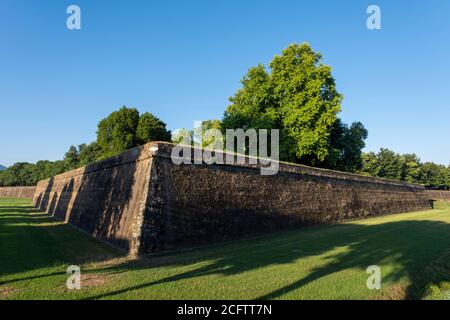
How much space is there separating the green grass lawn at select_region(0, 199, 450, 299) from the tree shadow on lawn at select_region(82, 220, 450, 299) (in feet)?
0.09

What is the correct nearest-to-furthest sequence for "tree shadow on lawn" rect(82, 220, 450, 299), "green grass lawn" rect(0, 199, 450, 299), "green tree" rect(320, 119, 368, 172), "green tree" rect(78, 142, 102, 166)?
"green grass lawn" rect(0, 199, 450, 299) < "tree shadow on lawn" rect(82, 220, 450, 299) < "green tree" rect(320, 119, 368, 172) < "green tree" rect(78, 142, 102, 166)

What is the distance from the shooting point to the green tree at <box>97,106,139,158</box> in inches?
2020

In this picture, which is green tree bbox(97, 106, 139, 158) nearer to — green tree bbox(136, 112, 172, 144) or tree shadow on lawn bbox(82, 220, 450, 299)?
green tree bbox(136, 112, 172, 144)

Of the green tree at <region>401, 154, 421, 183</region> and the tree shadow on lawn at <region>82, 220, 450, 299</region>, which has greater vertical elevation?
Answer: the green tree at <region>401, 154, 421, 183</region>

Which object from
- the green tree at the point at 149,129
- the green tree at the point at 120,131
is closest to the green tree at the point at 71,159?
the green tree at the point at 120,131

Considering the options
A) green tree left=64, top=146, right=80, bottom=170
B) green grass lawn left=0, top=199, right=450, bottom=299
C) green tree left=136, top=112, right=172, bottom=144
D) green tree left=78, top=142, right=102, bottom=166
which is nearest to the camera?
green grass lawn left=0, top=199, right=450, bottom=299

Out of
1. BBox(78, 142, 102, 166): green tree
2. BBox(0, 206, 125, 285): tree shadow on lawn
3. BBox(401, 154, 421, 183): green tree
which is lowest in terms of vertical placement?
BBox(0, 206, 125, 285): tree shadow on lawn

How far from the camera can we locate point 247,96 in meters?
32.1

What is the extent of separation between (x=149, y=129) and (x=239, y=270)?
4501 centimetres

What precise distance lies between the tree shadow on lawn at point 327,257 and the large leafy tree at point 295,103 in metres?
15.5

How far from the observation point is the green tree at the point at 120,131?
51.3 m

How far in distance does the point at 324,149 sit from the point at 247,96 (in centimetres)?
947

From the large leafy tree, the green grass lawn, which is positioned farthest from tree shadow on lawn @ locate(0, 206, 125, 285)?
the large leafy tree

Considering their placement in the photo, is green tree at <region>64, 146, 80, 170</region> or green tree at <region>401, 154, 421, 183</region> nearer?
green tree at <region>401, 154, 421, 183</region>
